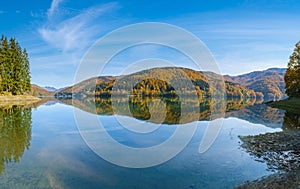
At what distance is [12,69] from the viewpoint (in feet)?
274

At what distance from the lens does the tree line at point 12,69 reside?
Answer: 80.4m

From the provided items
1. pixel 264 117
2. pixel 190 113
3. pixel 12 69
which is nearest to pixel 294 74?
pixel 264 117

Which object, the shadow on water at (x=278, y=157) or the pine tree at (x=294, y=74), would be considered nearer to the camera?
the shadow on water at (x=278, y=157)

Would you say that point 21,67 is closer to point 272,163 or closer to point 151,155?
point 151,155

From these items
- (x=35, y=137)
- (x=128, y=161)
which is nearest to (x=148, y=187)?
(x=128, y=161)

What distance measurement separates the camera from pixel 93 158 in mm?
16719

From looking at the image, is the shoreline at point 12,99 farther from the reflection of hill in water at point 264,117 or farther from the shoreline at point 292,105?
the shoreline at point 292,105

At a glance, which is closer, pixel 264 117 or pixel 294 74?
pixel 264 117

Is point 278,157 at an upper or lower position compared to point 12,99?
lower

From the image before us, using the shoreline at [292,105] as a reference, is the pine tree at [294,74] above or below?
above

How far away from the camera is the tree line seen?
80.4 m

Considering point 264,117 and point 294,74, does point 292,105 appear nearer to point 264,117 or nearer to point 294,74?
point 294,74

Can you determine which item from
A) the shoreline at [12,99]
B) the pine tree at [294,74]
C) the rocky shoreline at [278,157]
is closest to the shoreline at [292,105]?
the pine tree at [294,74]

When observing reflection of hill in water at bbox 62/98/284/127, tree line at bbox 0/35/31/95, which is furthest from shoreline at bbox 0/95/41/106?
reflection of hill in water at bbox 62/98/284/127
